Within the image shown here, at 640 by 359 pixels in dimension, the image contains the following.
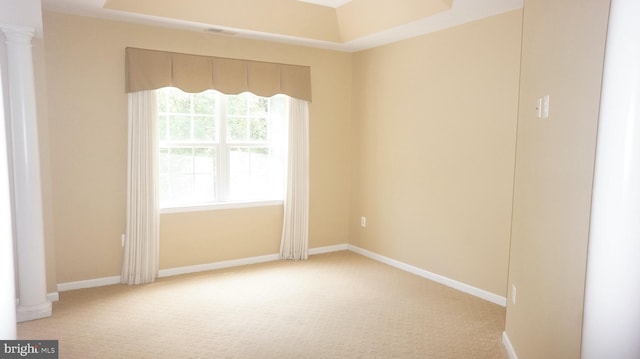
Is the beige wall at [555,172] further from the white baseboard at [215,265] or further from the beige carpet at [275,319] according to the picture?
the white baseboard at [215,265]

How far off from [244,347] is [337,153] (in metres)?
3.02

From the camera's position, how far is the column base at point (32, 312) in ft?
11.1

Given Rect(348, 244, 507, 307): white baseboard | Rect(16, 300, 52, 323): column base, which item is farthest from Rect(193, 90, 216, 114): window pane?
Rect(348, 244, 507, 307): white baseboard

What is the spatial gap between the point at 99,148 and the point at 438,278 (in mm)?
3508

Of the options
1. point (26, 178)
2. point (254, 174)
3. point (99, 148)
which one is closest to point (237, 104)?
point (254, 174)

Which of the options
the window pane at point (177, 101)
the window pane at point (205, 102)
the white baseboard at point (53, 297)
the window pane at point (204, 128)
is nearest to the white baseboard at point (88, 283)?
the white baseboard at point (53, 297)

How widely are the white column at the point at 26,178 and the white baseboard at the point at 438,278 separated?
3327 mm

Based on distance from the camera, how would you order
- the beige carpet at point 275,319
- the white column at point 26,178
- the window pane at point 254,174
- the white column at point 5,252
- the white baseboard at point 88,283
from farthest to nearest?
the window pane at point 254,174
the white baseboard at point 88,283
the white column at point 26,178
the beige carpet at point 275,319
the white column at point 5,252

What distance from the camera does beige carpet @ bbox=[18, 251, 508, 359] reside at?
3014 millimetres

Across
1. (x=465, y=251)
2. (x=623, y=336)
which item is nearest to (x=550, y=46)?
(x=623, y=336)

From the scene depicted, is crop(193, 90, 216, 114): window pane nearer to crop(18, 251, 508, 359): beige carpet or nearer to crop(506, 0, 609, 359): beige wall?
crop(18, 251, 508, 359): beige carpet

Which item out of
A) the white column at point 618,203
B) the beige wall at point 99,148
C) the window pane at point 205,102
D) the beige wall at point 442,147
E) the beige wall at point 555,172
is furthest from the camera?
the window pane at point 205,102

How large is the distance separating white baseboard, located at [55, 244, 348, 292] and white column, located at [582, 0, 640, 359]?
3819mm

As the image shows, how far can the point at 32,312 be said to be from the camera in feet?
11.2
